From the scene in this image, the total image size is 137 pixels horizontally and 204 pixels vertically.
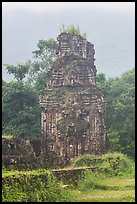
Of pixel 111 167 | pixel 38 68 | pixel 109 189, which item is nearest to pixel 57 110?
pixel 111 167

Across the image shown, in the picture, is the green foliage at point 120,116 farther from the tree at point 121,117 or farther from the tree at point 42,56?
the tree at point 42,56

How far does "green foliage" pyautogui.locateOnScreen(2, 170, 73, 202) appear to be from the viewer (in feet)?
30.7

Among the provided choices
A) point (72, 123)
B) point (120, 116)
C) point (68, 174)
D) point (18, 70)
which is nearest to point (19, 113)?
point (72, 123)

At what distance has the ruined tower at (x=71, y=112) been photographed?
1856 centimetres

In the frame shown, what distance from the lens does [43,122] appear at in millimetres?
19109

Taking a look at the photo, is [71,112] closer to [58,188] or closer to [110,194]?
[110,194]

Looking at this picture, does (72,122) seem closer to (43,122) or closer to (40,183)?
(43,122)

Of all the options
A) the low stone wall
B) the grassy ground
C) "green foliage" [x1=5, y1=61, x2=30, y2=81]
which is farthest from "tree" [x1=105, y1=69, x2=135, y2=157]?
the low stone wall

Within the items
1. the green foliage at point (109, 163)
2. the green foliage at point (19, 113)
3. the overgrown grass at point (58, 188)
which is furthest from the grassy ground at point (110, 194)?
the green foliage at point (19, 113)

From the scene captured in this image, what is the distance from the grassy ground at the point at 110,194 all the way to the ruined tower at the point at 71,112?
531 cm

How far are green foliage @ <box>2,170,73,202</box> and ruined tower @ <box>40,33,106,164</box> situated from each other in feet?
→ 25.5

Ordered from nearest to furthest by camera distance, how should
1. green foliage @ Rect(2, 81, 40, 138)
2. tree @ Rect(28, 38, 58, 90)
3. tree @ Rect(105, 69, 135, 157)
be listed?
tree @ Rect(105, 69, 135, 157), green foliage @ Rect(2, 81, 40, 138), tree @ Rect(28, 38, 58, 90)

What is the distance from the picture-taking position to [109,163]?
1608 cm

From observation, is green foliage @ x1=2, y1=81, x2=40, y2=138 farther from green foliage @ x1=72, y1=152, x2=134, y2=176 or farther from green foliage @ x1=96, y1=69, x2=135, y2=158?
green foliage @ x1=72, y1=152, x2=134, y2=176
